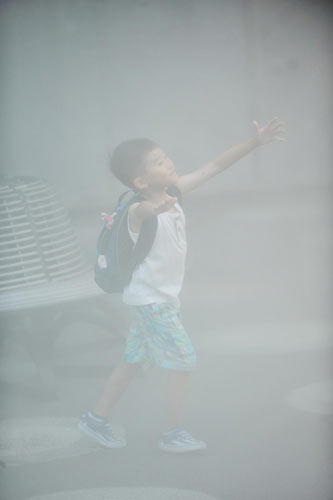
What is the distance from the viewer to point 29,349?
263cm

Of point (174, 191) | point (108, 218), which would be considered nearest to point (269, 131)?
point (174, 191)

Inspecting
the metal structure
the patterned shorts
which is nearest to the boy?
the patterned shorts

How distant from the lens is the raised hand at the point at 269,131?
7.52ft

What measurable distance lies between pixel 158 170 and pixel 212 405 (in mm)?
868

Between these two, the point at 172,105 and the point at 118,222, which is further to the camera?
the point at 172,105

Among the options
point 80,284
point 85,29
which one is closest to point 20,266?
point 80,284

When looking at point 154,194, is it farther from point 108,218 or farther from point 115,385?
point 115,385

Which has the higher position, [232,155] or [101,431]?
[232,155]

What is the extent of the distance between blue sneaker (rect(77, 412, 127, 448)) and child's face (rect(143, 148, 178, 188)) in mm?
828

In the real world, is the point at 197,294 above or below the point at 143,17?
below

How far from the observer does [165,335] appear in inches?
89.0

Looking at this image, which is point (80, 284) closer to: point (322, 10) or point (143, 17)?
point (143, 17)

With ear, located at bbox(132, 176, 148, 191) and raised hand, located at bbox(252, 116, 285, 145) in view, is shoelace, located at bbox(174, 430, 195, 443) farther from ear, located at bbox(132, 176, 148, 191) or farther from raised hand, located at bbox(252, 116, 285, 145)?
raised hand, located at bbox(252, 116, 285, 145)

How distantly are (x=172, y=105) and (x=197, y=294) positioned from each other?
0.70 m
